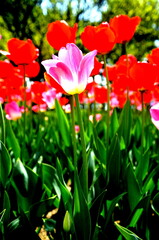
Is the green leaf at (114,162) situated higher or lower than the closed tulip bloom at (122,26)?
lower

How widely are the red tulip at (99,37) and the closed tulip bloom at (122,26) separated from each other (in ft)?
0.56

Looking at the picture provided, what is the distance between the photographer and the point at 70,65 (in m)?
0.67

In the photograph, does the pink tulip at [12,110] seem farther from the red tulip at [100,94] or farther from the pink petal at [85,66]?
the pink petal at [85,66]

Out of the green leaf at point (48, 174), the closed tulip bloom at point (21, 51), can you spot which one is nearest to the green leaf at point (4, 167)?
the green leaf at point (48, 174)

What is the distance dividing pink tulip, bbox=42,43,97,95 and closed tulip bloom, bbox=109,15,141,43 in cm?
65

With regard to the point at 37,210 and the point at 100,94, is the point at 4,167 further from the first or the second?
the point at 100,94

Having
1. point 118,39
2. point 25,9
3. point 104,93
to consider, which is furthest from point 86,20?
point 118,39

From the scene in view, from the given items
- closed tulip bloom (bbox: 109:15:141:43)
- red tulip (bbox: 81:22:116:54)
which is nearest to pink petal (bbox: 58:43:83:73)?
red tulip (bbox: 81:22:116:54)

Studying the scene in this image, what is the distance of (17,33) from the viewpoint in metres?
13.8

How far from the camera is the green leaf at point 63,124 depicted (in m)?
1.55

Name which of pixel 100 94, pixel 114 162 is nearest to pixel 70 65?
pixel 114 162

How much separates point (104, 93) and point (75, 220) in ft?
6.16

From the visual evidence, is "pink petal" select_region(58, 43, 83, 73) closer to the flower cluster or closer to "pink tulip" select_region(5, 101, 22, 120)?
the flower cluster

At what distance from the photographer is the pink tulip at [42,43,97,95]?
0.66 metres
